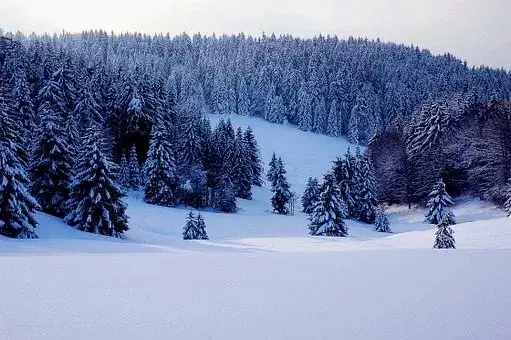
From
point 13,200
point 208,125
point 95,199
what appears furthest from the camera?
point 208,125

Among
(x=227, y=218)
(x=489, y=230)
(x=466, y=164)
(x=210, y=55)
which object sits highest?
(x=210, y=55)

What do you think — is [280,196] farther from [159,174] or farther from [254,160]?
[159,174]

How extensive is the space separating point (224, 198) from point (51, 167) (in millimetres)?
27032

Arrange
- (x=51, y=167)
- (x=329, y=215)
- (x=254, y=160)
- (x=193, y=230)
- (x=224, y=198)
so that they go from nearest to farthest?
(x=51, y=167) → (x=193, y=230) → (x=329, y=215) → (x=224, y=198) → (x=254, y=160)

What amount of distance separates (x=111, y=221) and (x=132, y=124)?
109 ft

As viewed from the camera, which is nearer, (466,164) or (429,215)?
(429,215)

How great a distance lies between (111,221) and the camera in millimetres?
27953

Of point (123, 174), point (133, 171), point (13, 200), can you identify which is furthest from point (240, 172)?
point (13, 200)

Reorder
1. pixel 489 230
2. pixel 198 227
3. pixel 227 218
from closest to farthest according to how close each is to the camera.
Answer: pixel 489 230
pixel 198 227
pixel 227 218

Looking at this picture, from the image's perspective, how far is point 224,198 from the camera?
54906mm

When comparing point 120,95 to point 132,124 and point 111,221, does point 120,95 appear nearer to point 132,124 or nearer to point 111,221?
point 132,124

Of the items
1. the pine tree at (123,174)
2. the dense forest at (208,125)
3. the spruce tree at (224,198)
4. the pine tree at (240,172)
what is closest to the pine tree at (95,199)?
the dense forest at (208,125)

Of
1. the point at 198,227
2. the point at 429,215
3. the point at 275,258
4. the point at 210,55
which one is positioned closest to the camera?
the point at 275,258

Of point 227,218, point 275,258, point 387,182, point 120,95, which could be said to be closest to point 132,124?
point 120,95
